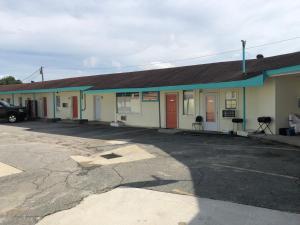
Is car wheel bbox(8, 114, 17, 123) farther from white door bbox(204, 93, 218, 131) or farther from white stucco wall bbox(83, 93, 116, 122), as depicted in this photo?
white door bbox(204, 93, 218, 131)

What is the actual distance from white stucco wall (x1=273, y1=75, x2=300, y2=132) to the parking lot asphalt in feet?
7.42

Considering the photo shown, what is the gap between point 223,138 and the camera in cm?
1383

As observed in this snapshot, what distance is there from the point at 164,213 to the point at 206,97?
12.2 metres

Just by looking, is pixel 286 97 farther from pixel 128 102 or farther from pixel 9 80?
pixel 9 80

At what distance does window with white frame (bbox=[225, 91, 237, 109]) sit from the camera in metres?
15.6

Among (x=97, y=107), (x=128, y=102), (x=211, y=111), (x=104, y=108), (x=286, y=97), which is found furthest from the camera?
(x=97, y=107)

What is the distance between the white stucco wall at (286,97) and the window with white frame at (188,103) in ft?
16.1

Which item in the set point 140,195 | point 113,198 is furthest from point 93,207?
point 140,195

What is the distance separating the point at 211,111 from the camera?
16562 mm

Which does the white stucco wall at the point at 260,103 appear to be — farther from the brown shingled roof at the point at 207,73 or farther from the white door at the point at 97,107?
the white door at the point at 97,107

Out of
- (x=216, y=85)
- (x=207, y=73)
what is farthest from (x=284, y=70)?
(x=207, y=73)

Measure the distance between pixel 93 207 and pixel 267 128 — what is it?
10.4m

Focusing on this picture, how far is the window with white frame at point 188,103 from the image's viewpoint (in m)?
17.4

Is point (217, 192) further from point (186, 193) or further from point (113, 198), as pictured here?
point (113, 198)
